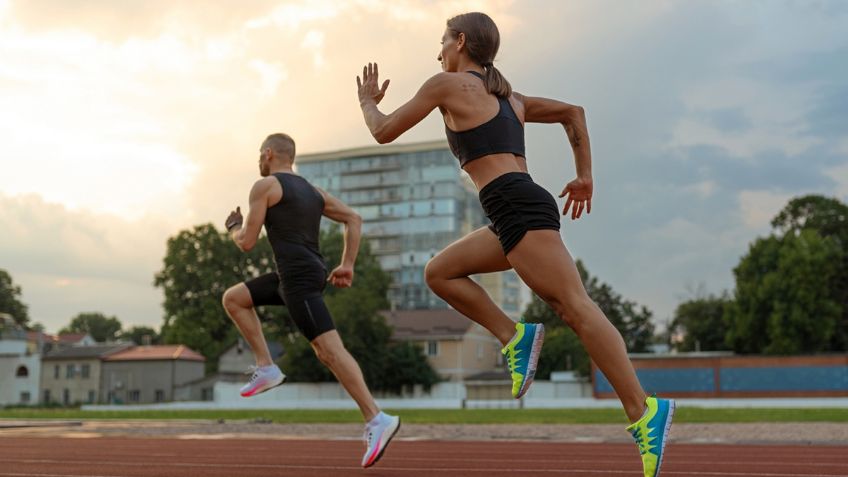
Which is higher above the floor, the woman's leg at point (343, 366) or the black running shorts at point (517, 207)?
the black running shorts at point (517, 207)

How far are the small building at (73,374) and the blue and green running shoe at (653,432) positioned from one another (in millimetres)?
73841

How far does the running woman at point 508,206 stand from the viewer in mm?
3775

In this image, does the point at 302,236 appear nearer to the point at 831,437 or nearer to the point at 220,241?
the point at 831,437

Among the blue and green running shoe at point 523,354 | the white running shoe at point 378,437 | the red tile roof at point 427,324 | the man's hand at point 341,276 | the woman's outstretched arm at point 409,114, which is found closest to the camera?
the woman's outstretched arm at point 409,114

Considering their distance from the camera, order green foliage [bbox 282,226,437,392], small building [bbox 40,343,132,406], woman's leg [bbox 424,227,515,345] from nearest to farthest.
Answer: woman's leg [bbox 424,227,515,345] → green foliage [bbox 282,226,437,392] → small building [bbox 40,343,132,406]

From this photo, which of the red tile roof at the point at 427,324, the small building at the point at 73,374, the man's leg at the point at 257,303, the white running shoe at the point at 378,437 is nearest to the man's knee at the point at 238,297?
the man's leg at the point at 257,303

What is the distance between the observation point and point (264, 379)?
6.43m

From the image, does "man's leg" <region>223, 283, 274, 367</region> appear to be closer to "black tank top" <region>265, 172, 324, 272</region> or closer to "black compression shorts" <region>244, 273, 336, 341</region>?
"black compression shorts" <region>244, 273, 336, 341</region>

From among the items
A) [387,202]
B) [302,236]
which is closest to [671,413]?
[302,236]

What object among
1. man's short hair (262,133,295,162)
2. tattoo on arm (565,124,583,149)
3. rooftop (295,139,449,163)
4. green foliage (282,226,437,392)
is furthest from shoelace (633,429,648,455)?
rooftop (295,139,449,163)

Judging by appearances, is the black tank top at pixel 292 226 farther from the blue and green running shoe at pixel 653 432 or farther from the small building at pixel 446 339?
the small building at pixel 446 339

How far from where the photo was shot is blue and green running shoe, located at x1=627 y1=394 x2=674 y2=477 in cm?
362

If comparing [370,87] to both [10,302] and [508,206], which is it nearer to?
[508,206]

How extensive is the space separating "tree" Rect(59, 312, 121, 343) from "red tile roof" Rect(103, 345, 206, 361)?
67310 mm
